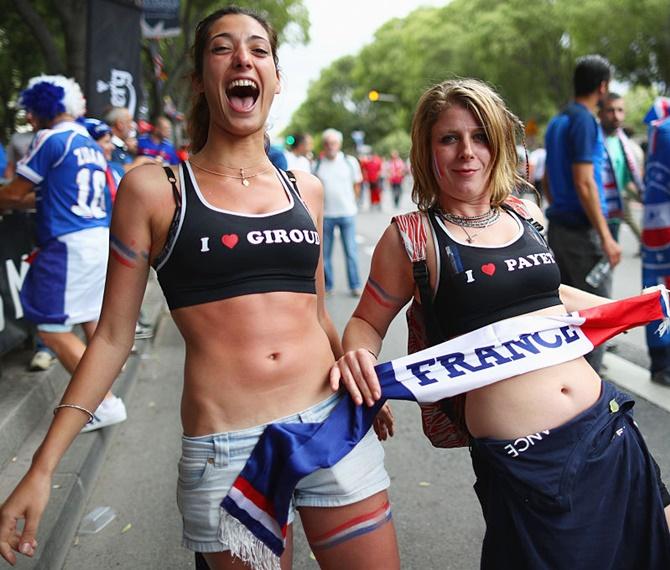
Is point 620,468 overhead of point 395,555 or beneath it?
overhead

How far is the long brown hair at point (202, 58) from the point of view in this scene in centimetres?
204

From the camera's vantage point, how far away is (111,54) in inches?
320

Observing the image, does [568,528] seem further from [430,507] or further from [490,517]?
[430,507]

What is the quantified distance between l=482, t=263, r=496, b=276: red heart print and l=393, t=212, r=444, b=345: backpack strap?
0.52 ft

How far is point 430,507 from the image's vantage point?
3727 millimetres

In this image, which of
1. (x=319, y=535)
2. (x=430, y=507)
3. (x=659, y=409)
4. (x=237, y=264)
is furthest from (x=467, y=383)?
(x=659, y=409)

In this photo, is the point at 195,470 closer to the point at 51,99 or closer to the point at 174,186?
the point at 174,186

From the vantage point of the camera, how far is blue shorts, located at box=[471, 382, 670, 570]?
1914mm

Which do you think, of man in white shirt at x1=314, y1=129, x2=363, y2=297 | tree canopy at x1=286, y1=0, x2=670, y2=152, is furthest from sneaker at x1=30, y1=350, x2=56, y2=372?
tree canopy at x1=286, y1=0, x2=670, y2=152

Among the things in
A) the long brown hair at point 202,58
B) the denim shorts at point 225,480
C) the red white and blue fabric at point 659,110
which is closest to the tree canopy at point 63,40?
the long brown hair at point 202,58

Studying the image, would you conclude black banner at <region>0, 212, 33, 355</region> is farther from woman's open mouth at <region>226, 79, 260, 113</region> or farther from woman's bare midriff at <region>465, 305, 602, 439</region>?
woman's bare midriff at <region>465, 305, 602, 439</region>

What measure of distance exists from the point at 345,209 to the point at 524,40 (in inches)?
1161

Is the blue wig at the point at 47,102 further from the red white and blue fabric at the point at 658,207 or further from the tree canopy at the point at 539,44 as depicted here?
the tree canopy at the point at 539,44

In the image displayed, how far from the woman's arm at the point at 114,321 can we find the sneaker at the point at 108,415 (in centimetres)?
280
